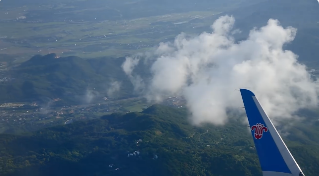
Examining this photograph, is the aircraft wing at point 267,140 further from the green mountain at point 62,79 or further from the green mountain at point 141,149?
the green mountain at point 62,79

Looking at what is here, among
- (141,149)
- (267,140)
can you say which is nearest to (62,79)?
(141,149)

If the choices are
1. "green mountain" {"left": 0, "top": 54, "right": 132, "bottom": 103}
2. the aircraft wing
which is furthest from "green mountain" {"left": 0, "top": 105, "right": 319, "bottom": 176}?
"green mountain" {"left": 0, "top": 54, "right": 132, "bottom": 103}

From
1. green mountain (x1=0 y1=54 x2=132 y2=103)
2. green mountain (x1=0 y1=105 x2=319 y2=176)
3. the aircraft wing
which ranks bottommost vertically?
green mountain (x1=0 y1=105 x2=319 y2=176)

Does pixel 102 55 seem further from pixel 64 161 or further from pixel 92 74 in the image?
pixel 64 161

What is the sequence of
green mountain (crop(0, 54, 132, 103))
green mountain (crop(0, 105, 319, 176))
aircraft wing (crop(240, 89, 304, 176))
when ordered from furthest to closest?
green mountain (crop(0, 54, 132, 103)) → green mountain (crop(0, 105, 319, 176)) → aircraft wing (crop(240, 89, 304, 176))

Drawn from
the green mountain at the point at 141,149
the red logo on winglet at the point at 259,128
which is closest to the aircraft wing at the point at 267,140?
the red logo on winglet at the point at 259,128

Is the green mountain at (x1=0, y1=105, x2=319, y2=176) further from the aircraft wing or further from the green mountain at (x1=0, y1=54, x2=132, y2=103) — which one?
the green mountain at (x1=0, y1=54, x2=132, y2=103)
